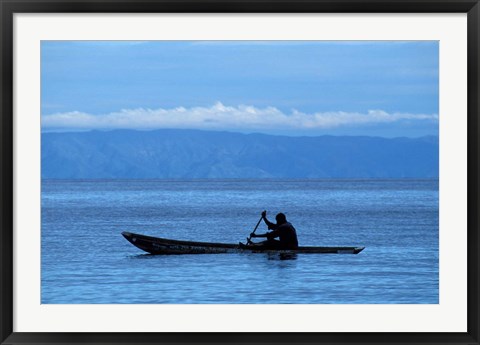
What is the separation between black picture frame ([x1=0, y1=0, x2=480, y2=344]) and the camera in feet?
23.0

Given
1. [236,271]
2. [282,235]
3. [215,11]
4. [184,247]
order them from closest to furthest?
1. [215,11]
2. [282,235]
3. [236,271]
4. [184,247]

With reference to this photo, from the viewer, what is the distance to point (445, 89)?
23.8ft

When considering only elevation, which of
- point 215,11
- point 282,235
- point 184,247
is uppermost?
point 215,11

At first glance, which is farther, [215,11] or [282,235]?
[282,235]

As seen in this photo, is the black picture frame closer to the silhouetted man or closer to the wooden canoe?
the silhouetted man

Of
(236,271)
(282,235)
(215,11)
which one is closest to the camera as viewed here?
(215,11)

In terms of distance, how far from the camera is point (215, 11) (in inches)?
275

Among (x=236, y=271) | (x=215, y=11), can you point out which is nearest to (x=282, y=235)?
(x=236, y=271)

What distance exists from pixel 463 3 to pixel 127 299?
11080 mm

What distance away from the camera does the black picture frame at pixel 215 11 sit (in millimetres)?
6996

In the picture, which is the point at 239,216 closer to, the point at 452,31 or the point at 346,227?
the point at 346,227

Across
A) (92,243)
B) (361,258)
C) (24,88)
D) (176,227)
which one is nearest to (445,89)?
(24,88)

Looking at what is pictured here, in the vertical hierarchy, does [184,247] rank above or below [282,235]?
below

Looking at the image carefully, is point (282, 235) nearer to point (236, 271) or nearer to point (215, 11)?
point (236, 271)
